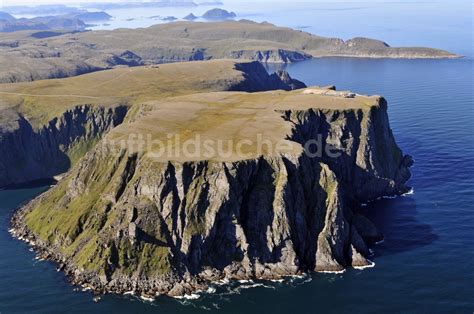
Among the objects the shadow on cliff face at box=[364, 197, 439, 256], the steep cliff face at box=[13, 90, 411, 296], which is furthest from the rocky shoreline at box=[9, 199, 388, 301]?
the shadow on cliff face at box=[364, 197, 439, 256]

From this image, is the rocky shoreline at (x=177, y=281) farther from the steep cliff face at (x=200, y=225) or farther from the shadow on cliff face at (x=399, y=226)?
the shadow on cliff face at (x=399, y=226)

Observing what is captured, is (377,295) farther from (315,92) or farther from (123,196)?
(315,92)

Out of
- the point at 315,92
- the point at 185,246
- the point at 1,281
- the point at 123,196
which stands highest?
the point at 315,92

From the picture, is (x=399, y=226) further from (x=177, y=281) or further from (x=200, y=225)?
(x=177, y=281)

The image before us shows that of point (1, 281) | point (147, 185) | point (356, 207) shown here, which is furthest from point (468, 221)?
point (1, 281)

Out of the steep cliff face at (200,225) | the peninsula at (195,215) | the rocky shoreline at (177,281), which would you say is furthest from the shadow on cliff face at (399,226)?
the rocky shoreline at (177,281)

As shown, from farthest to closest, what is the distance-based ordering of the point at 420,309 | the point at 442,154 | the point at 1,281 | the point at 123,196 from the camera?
the point at 442,154
the point at 123,196
the point at 1,281
the point at 420,309
